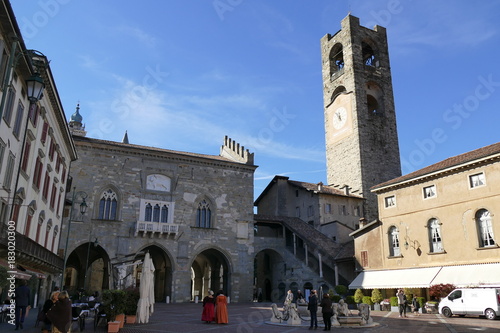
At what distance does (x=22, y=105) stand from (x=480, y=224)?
74.4 feet

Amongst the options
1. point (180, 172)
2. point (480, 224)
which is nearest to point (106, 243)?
point (180, 172)

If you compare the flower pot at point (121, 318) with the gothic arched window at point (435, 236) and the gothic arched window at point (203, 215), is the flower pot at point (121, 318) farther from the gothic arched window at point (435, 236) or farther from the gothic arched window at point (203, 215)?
the gothic arched window at point (203, 215)

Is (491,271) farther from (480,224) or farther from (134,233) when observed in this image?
(134,233)

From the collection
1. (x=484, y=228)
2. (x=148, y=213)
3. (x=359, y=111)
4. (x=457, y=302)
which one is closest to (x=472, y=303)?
(x=457, y=302)

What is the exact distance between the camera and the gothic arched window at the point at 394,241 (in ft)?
87.9

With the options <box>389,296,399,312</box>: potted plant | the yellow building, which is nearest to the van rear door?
A: the yellow building

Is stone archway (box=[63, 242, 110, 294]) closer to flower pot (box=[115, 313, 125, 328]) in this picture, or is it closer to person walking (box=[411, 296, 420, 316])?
flower pot (box=[115, 313, 125, 328])

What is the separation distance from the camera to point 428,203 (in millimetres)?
24953

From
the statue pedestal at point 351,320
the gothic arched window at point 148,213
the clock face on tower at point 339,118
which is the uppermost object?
the clock face on tower at point 339,118

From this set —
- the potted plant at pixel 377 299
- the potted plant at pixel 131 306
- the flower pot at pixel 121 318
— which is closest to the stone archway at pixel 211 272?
the potted plant at pixel 377 299

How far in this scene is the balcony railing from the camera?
106 feet

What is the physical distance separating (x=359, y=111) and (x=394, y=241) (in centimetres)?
2274

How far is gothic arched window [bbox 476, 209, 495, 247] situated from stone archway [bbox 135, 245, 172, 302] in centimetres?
2203

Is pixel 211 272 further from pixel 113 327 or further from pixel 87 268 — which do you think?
pixel 113 327
